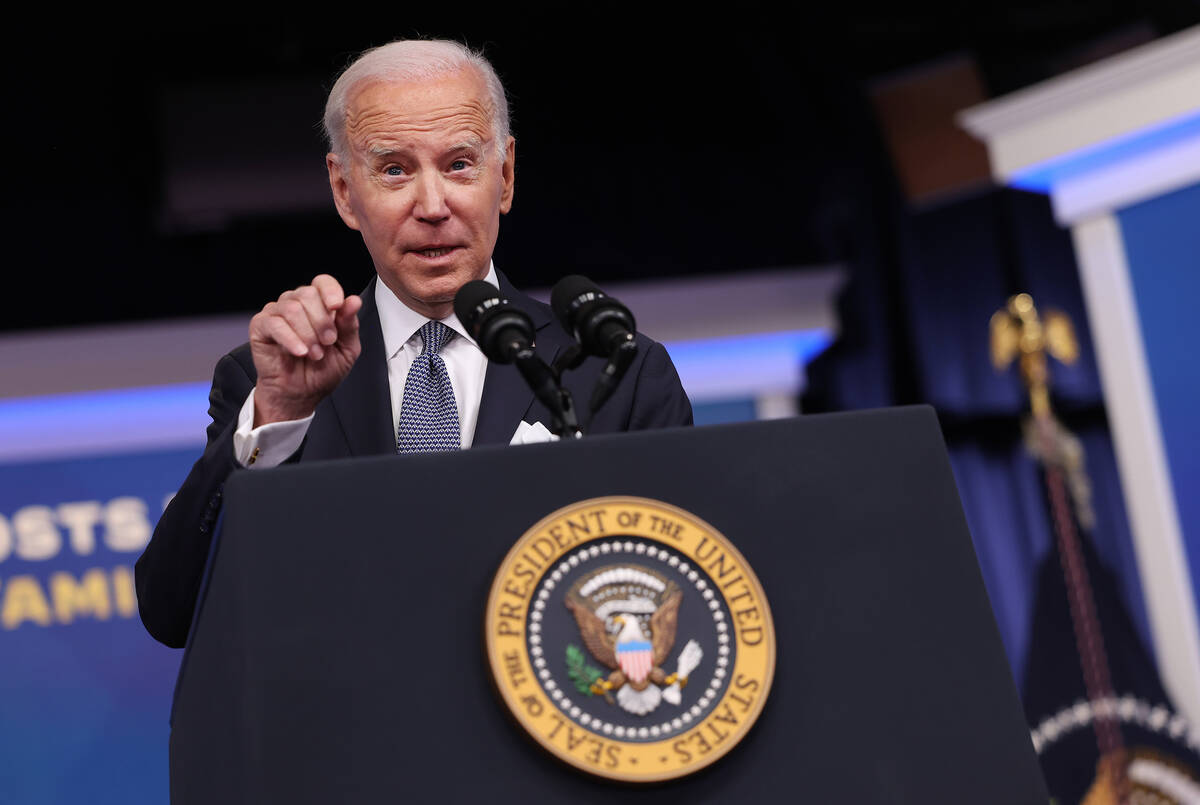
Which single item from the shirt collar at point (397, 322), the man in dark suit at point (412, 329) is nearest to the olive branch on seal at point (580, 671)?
the man in dark suit at point (412, 329)

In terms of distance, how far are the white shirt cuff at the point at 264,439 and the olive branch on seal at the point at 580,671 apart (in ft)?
1.26

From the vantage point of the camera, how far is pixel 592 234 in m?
4.45

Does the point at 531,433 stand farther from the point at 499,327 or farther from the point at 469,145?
the point at 469,145

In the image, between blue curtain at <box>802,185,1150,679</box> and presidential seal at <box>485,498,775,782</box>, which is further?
blue curtain at <box>802,185,1150,679</box>

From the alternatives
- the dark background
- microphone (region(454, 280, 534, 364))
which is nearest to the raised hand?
microphone (region(454, 280, 534, 364))

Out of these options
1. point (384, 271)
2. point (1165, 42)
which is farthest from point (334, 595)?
point (1165, 42)

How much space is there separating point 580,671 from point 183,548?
0.45 m

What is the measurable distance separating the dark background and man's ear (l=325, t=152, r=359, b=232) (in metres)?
2.75

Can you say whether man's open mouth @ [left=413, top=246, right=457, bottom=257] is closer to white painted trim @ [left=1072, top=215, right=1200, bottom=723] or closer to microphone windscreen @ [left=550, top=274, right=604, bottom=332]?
microphone windscreen @ [left=550, top=274, right=604, bottom=332]

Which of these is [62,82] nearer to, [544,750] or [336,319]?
[336,319]

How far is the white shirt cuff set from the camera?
1134mm

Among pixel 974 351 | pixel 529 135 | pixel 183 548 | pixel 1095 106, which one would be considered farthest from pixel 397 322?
pixel 974 351

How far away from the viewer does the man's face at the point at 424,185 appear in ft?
4.48

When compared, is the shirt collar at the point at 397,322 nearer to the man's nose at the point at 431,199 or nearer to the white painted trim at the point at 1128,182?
the man's nose at the point at 431,199
